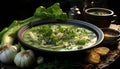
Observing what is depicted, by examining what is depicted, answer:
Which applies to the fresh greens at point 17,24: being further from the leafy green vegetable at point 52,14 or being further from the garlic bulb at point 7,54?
the garlic bulb at point 7,54

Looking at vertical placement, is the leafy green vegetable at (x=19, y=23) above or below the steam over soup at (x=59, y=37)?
above

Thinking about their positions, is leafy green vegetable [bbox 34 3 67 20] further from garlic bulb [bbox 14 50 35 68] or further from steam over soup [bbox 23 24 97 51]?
garlic bulb [bbox 14 50 35 68]

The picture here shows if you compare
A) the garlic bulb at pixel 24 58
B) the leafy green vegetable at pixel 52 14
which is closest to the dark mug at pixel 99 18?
the leafy green vegetable at pixel 52 14

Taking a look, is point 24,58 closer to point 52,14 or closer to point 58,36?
point 58,36

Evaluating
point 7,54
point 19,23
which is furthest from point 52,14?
point 7,54

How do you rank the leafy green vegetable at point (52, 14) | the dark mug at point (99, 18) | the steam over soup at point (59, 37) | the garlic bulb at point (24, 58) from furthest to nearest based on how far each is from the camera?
the dark mug at point (99, 18) → the leafy green vegetable at point (52, 14) → the steam over soup at point (59, 37) → the garlic bulb at point (24, 58)

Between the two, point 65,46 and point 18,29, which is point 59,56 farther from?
point 18,29
